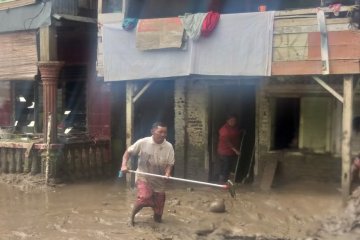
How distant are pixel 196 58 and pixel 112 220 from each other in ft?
11.4

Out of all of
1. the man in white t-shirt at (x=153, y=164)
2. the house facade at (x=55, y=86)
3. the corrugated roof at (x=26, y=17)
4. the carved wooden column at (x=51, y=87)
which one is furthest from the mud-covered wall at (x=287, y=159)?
the corrugated roof at (x=26, y=17)

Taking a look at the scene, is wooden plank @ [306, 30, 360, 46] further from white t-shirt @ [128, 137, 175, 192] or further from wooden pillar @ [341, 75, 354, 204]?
white t-shirt @ [128, 137, 175, 192]

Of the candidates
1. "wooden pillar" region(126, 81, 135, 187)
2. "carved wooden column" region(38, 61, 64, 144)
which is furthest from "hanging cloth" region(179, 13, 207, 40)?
"carved wooden column" region(38, 61, 64, 144)

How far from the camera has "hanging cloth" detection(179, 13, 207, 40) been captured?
32.1 feet

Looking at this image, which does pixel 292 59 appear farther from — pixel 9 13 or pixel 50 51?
pixel 9 13

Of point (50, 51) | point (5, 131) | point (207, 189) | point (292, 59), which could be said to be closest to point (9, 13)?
point (50, 51)

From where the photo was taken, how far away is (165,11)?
12.8 metres

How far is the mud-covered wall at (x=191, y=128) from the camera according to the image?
12.1m

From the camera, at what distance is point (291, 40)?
30.2ft

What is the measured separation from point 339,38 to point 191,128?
14.8ft

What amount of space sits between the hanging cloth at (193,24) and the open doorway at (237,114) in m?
2.48

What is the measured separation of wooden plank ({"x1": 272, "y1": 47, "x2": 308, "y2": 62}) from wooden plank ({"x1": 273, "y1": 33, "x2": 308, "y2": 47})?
7 centimetres

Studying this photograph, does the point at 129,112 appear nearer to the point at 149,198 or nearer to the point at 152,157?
the point at 152,157

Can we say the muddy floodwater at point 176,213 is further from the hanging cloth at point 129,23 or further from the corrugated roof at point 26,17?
the corrugated roof at point 26,17
